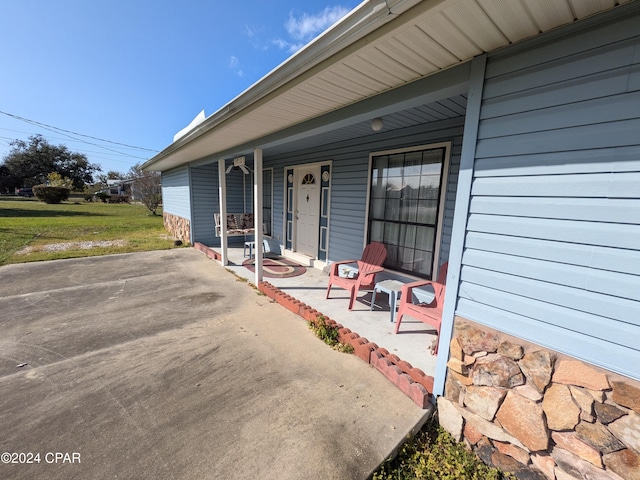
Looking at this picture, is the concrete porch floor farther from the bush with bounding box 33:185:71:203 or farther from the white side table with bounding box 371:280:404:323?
the bush with bounding box 33:185:71:203

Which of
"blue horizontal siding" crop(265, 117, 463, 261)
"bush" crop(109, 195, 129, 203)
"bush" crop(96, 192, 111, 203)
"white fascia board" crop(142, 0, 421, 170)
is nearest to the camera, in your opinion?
"white fascia board" crop(142, 0, 421, 170)

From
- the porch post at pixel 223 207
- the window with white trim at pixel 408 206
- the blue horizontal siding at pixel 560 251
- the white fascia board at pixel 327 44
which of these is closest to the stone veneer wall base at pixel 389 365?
the blue horizontal siding at pixel 560 251

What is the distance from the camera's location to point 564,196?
1.36 metres

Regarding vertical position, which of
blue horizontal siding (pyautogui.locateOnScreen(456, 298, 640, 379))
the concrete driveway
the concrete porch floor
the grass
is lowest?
the grass

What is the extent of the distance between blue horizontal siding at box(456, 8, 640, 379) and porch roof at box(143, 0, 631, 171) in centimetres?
14

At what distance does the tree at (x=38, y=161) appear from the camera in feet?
130

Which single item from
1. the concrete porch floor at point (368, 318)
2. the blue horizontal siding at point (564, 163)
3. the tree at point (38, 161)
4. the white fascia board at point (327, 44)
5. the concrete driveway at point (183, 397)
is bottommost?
the concrete driveway at point (183, 397)

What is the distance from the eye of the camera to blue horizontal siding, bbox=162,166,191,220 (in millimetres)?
7784

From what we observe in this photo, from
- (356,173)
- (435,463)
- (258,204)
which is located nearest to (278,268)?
(258,204)

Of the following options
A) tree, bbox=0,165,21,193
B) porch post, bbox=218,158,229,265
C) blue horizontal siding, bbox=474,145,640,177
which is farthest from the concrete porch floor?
tree, bbox=0,165,21,193

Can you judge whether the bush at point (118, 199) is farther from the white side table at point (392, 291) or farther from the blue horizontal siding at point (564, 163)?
the blue horizontal siding at point (564, 163)

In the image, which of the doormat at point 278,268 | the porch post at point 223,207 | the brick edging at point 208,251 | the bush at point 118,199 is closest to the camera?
the doormat at point 278,268

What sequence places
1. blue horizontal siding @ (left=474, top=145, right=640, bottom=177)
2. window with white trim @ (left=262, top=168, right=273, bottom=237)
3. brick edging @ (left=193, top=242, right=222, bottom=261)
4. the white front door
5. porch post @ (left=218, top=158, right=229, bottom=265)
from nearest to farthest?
blue horizontal siding @ (left=474, top=145, right=640, bottom=177)
the white front door
porch post @ (left=218, top=158, right=229, bottom=265)
brick edging @ (left=193, top=242, right=222, bottom=261)
window with white trim @ (left=262, top=168, right=273, bottom=237)

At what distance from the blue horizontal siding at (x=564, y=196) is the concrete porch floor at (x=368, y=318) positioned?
1.06 meters
